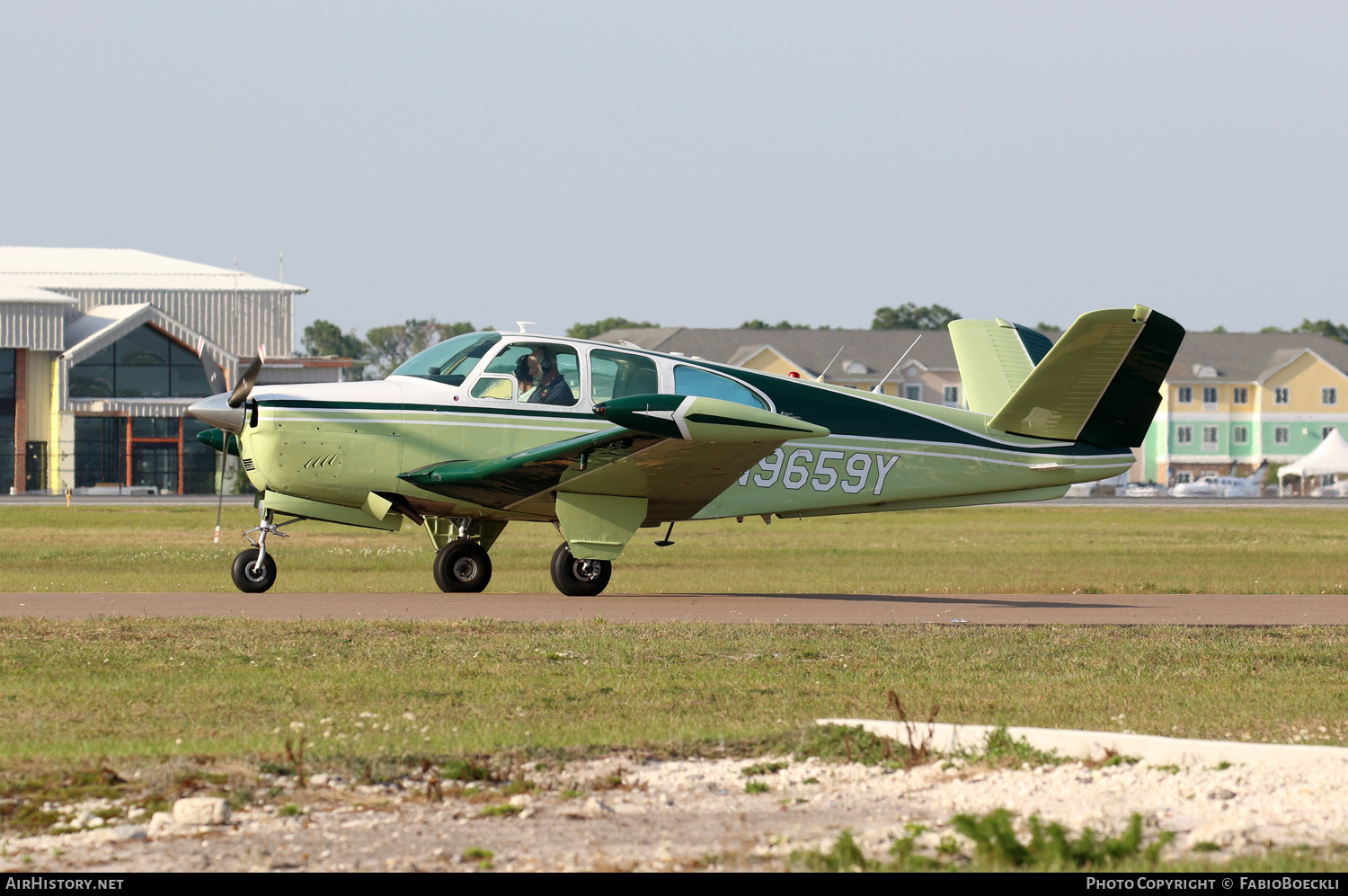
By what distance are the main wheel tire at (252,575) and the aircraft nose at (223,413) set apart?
4.71 feet

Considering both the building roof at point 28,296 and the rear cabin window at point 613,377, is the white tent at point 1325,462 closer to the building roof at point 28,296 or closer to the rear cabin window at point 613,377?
the building roof at point 28,296

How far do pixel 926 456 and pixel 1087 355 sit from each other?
7.08 ft

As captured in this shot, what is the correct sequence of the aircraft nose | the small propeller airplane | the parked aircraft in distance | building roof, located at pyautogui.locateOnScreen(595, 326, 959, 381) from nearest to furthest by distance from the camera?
1. the small propeller airplane
2. the aircraft nose
3. the parked aircraft in distance
4. building roof, located at pyautogui.locateOnScreen(595, 326, 959, 381)

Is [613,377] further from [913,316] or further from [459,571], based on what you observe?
[913,316]

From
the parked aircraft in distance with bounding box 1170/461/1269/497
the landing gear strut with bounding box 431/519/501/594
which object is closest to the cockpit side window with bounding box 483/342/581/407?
the landing gear strut with bounding box 431/519/501/594

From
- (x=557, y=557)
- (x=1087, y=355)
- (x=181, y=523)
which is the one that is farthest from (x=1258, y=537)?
(x=181, y=523)

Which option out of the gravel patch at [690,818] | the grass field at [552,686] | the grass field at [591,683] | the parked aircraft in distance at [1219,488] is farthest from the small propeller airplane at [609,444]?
the parked aircraft in distance at [1219,488]

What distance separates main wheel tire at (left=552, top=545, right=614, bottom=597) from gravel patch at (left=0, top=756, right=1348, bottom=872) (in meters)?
9.80

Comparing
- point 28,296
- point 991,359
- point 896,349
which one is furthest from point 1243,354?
point 991,359

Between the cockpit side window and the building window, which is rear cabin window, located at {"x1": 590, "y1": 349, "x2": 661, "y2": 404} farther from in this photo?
the building window

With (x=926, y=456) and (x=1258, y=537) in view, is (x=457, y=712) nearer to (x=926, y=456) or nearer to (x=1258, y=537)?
(x=926, y=456)

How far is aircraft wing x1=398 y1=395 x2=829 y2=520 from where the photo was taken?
537 inches

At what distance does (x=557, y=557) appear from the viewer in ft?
54.1

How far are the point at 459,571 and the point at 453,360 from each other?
2497mm
